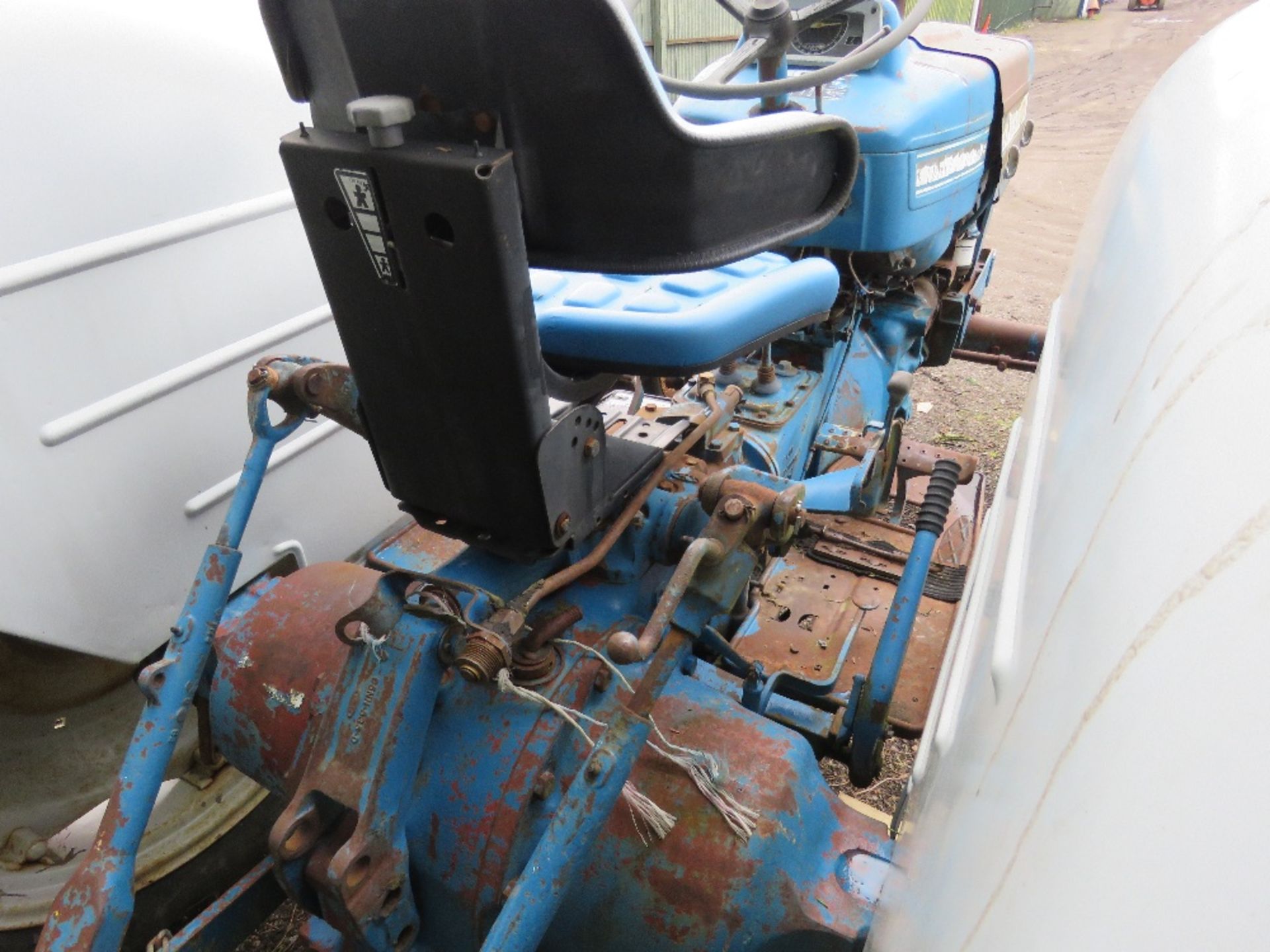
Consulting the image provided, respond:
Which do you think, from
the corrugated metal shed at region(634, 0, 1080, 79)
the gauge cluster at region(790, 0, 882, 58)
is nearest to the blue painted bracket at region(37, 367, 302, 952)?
the gauge cluster at region(790, 0, 882, 58)

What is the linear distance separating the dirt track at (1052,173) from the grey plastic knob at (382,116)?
2.75m

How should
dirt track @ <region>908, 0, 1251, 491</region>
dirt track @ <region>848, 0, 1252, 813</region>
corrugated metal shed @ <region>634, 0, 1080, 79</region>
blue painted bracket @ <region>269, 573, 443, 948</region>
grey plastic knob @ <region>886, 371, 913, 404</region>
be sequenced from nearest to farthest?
1. blue painted bracket @ <region>269, 573, 443, 948</region>
2. grey plastic knob @ <region>886, 371, 913, 404</region>
3. dirt track @ <region>848, 0, 1252, 813</region>
4. dirt track @ <region>908, 0, 1251, 491</region>
5. corrugated metal shed @ <region>634, 0, 1080, 79</region>

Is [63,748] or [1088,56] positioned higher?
[63,748]

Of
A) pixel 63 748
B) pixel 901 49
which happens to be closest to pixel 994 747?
pixel 63 748

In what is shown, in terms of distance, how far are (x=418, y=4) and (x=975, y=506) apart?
1853 mm

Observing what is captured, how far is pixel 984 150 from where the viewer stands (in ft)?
8.30

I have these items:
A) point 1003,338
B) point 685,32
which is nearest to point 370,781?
point 1003,338

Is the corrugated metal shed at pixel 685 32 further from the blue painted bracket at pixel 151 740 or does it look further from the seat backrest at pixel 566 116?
the seat backrest at pixel 566 116

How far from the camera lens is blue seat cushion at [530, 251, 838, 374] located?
40.8 inches

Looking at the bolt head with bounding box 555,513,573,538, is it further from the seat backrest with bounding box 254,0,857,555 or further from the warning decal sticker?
the warning decal sticker

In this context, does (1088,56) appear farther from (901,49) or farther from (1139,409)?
(1139,409)

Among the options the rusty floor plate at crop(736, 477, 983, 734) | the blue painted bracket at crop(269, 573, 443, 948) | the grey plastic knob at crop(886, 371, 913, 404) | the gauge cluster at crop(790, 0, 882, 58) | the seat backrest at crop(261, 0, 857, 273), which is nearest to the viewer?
the seat backrest at crop(261, 0, 857, 273)

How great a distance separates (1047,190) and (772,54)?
577 centimetres

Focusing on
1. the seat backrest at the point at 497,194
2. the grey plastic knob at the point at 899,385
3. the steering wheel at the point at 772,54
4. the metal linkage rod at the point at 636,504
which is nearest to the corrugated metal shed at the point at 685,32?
the steering wheel at the point at 772,54
